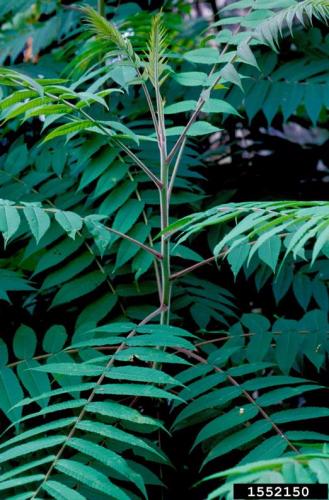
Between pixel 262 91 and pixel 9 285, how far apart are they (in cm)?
109

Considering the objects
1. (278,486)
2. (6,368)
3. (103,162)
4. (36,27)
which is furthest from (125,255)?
(36,27)

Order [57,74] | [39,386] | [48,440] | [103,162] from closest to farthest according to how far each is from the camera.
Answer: [48,440], [39,386], [103,162], [57,74]

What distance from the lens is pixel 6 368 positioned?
5.69ft

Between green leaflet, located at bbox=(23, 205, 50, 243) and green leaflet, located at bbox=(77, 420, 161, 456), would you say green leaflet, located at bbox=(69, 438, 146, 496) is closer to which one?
green leaflet, located at bbox=(77, 420, 161, 456)

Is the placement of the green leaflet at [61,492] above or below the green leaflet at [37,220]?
below

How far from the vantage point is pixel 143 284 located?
2074 millimetres

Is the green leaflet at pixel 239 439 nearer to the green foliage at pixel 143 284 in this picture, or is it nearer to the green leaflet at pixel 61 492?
the green foliage at pixel 143 284

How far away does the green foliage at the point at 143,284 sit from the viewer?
1.41 m

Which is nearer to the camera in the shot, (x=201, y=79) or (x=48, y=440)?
(x=48, y=440)

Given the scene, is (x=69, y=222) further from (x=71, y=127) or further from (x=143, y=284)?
(x=143, y=284)

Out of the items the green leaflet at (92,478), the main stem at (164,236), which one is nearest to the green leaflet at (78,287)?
the main stem at (164,236)

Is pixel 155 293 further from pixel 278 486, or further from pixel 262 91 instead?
pixel 278 486

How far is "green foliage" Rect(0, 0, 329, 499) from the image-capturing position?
1.41m

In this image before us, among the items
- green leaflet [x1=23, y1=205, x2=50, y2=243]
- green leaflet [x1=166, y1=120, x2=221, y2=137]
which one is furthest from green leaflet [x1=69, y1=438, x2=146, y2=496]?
green leaflet [x1=166, y1=120, x2=221, y2=137]
